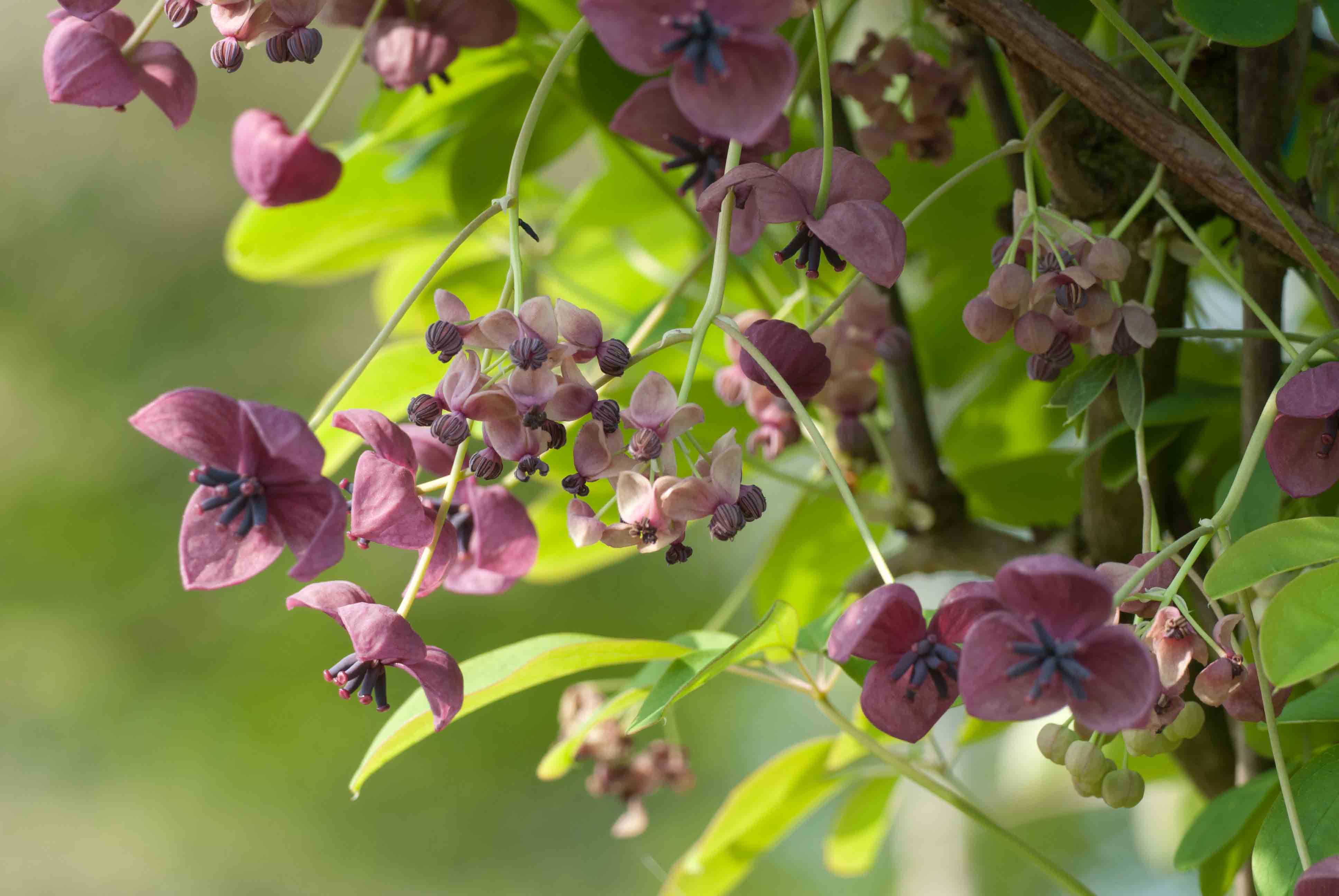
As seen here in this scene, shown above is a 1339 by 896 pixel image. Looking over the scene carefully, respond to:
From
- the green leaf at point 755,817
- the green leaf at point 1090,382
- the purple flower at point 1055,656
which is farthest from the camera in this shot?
the green leaf at point 755,817

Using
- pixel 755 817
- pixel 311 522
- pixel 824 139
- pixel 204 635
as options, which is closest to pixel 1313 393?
pixel 824 139

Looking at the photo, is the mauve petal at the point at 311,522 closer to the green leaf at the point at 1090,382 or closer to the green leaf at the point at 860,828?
the green leaf at the point at 1090,382

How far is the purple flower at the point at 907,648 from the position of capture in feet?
0.75

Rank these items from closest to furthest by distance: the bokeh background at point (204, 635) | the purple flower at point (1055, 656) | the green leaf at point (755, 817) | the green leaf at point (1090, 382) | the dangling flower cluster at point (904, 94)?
the purple flower at point (1055, 656) < the green leaf at point (1090, 382) < the dangling flower cluster at point (904, 94) < the green leaf at point (755, 817) < the bokeh background at point (204, 635)

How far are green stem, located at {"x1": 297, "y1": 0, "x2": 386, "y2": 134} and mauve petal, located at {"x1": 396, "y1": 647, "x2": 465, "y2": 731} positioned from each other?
0.16m

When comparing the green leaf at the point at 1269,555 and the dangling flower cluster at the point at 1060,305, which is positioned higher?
the dangling flower cluster at the point at 1060,305

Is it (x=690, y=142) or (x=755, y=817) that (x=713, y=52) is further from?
(x=755, y=817)

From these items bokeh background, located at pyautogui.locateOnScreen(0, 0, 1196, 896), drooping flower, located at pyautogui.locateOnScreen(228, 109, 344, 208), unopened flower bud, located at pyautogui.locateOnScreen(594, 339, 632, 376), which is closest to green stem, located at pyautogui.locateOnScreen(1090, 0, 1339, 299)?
unopened flower bud, located at pyautogui.locateOnScreen(594, 339, 632, 376)

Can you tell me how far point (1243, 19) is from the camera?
0.92 ft

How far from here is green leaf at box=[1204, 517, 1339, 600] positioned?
9.4 inches

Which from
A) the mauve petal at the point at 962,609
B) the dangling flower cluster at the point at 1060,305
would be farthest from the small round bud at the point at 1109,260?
the mauve petal at the point at 962,609

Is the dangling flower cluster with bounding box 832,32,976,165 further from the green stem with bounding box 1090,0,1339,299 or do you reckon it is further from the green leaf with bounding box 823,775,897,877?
the green leaf with bounding box 823,775,897,877

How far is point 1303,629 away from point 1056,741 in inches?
2.5

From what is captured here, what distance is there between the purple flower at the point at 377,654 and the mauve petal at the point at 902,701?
0.10 metres
